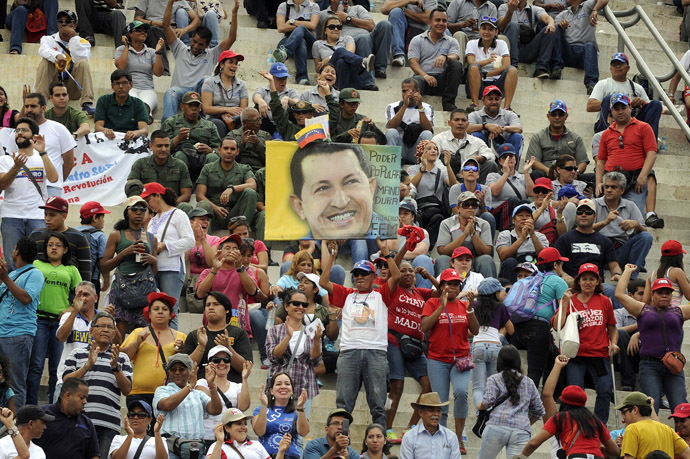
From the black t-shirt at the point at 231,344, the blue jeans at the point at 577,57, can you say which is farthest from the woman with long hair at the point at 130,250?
the blue jeans at the point at 577,57

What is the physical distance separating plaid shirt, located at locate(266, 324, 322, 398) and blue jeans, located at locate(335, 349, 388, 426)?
0.26 metres

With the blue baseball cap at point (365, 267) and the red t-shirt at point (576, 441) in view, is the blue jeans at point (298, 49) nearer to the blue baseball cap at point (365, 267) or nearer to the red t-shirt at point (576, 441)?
the blue baseball cap at point (365, 267)

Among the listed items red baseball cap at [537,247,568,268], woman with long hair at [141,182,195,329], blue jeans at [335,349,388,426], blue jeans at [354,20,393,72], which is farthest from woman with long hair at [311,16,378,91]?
blue jeans at [335,349,388,426]

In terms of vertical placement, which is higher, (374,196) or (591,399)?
(374,196)

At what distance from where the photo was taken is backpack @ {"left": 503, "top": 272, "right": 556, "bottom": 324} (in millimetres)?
15547

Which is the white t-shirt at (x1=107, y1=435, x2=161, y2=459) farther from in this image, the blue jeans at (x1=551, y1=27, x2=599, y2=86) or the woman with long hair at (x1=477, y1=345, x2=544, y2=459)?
the blue jeans at (x1=551, y1=27, x2=599, y2=86)

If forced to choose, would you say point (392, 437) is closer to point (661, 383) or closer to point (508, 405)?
point (508, 405)

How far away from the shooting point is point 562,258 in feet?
53.1

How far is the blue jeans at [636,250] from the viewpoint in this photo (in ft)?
56.4

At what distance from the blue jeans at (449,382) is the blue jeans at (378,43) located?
7.04 m

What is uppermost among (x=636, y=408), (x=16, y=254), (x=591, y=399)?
(x=16, y=254)

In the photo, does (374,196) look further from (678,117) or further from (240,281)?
(678,117)

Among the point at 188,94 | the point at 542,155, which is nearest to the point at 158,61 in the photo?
the point at 188,94

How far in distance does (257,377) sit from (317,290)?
111cm
